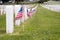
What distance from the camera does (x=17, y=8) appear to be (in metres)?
14.0

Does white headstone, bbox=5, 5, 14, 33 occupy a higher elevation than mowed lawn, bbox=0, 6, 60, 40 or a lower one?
higher

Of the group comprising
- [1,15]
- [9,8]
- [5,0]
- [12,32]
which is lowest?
[5,0]

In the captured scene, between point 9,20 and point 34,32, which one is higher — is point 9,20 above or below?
above

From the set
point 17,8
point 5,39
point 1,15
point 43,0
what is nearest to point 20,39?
point 5,39

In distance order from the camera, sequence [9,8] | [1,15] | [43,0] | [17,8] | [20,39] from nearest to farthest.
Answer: [20,39] < [9,8] < [17,8] < [1,15] < [43,0]

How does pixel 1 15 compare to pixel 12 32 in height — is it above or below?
below

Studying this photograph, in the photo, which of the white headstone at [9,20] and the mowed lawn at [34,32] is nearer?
the mowed lawn at [34,32]

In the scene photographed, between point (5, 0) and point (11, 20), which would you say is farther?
point (5, 0)

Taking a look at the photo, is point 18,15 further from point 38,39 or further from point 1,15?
point 1,15

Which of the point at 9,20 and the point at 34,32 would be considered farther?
the point at 34,32

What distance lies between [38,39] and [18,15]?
9.65 ft

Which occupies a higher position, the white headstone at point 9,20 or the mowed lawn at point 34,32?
the white headstone at point 9,20

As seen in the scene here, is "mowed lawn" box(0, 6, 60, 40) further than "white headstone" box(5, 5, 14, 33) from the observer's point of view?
No

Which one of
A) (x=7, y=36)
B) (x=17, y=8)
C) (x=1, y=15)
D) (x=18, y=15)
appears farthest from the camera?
(x=1, y=15)
